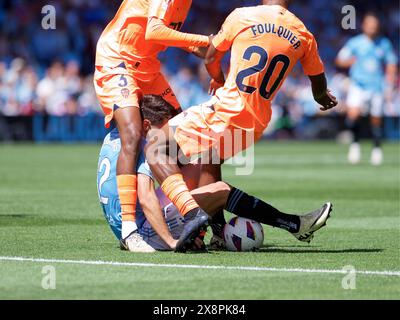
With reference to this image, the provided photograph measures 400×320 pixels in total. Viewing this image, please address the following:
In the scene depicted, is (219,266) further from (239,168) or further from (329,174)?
(239,168)

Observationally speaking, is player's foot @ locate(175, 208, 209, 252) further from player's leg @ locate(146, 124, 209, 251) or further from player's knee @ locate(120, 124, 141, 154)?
player's knee @ locate(120, 124, 141, 154)

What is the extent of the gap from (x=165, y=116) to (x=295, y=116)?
80.8 ft

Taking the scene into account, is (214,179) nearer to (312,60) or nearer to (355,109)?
(312,60)

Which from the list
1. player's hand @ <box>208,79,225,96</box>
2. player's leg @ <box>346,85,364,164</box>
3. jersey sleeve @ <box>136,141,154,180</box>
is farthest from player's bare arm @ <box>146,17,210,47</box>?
player's leg @ <box>346,85,364,164</box>

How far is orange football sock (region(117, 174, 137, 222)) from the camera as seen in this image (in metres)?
9.02

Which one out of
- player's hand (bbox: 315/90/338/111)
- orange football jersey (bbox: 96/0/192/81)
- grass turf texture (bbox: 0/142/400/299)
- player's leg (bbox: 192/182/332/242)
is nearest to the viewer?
grass turf texture (bbox: 0/142/400/299)

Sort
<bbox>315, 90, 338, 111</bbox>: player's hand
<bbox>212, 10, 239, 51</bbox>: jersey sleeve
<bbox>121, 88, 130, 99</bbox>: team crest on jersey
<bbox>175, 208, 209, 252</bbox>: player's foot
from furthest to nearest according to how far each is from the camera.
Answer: <bbox>121, 88, 130, 99</bbox>: team crest on jersey
<bbox>315, 90, 338, 111</bbox>: player's hand
<bbox>212, 10, 239, 51</bbox>: jersey sleeve
<bbox>175, 208, 209, 252</bbox>: player's foot

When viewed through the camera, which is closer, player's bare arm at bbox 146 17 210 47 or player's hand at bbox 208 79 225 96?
player's bare arm at bbox 146 17 210 47

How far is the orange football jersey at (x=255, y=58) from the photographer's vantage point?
8.82 metres

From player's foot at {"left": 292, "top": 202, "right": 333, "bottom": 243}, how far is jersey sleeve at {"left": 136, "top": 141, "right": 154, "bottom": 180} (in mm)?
1338

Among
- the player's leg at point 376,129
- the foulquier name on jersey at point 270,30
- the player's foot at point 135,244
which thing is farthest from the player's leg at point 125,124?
the player's leg at point 376,129

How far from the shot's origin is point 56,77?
3144cm
